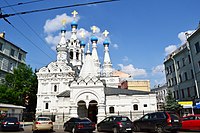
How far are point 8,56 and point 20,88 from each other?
8509mm

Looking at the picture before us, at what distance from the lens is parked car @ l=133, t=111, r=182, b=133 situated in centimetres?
1330

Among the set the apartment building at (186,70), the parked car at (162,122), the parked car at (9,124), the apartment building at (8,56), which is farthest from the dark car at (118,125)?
the apartment building at (8,56)

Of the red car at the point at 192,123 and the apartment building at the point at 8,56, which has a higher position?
the apartment building at the point at 8,56

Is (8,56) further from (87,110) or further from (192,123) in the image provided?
(192,123)

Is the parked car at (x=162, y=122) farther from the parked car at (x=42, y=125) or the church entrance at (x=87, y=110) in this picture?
the church entrance at (x=87, y=110)

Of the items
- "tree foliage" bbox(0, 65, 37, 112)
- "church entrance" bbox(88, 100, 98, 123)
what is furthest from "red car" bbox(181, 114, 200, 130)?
"tree foliage" bbox(0, 65, 37, 112)

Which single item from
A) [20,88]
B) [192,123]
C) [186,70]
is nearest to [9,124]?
[192,123]

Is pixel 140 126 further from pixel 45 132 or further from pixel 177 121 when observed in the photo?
pixel 45 132

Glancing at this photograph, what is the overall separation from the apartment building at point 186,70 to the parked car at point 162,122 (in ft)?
61.6

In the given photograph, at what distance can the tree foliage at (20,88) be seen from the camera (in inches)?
1604

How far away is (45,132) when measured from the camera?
58.1 ft

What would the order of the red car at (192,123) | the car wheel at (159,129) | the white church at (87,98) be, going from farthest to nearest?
1. the white church at (87,98)
2. the red car at (192,123)
3. the car wheel at (159,129)

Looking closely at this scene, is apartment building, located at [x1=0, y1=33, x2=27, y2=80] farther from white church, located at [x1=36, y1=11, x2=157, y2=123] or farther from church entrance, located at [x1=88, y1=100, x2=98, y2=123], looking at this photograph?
church entrance, located at [x1=88, y1=100, x2=98, y2=123]

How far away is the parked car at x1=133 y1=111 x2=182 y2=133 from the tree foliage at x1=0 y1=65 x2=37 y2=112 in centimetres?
3458
